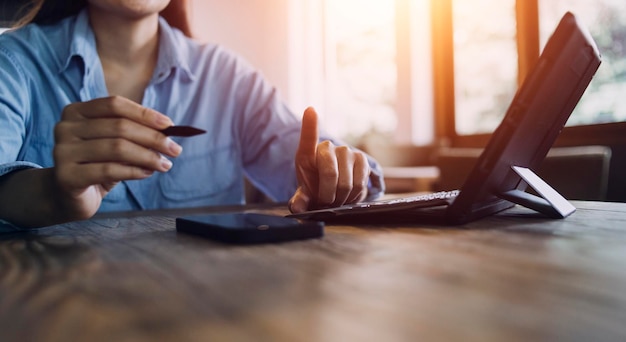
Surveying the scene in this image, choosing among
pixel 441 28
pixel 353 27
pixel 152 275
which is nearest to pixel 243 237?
pixel 152 275

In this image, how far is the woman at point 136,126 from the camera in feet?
1.75

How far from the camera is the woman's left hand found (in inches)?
25.5

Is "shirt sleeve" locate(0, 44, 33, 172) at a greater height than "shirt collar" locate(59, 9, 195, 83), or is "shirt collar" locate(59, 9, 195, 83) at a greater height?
"shirt collar" locate(59, 9, 195, 83)

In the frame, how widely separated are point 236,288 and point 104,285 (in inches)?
3.1

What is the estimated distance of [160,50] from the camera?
117cm

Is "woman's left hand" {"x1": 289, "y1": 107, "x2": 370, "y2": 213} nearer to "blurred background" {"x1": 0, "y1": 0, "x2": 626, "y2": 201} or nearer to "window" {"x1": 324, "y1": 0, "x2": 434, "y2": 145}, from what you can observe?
"blurred background" {"x1": 0, "y1": 0, "x2": 626, "y2": 201}

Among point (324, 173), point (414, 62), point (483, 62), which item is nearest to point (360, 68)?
point (414, 62)

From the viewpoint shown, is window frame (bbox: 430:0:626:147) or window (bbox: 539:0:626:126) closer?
window (bbox: 539:0:626:126)

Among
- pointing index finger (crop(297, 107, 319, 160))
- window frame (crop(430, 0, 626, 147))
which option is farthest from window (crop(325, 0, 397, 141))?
pointing index finger (crop(297, 107, 319, 160))

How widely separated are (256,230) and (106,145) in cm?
22

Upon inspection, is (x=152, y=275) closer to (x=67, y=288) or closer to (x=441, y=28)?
(x=67, y=288)

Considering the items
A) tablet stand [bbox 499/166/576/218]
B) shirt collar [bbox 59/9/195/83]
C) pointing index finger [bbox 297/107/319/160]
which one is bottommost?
tablet stand [bbox 499/166/576/218]

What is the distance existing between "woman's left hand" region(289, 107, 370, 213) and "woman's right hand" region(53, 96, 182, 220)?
20 centimetres

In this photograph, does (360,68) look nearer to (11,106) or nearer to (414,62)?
(414,62)
